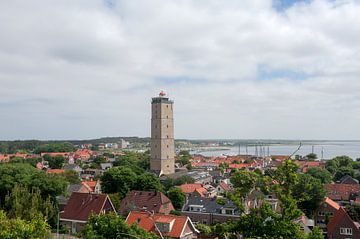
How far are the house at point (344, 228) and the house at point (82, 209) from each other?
1911 centimetres

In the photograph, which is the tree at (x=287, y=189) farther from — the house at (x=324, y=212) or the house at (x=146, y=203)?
the house at (x=324, y=212)

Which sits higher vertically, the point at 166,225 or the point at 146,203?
the point at 166,225

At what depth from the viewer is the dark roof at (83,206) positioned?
31.4 m

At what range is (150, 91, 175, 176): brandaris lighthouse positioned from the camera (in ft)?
227

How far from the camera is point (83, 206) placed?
Answer: 32.2 meters

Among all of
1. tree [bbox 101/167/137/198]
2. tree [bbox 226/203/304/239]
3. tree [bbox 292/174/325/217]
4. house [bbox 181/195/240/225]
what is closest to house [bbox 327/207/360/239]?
tree [bbox 292/174/325/217]

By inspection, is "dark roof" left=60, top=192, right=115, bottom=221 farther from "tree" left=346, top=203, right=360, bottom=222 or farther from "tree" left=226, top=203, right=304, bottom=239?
"tree" left=346, top=203, right=360, bottom=222

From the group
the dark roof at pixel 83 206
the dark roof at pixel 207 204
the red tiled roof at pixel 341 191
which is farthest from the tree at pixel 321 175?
the dark roof at pixel 83 206

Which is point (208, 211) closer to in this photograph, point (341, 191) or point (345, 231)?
point (345, 231)

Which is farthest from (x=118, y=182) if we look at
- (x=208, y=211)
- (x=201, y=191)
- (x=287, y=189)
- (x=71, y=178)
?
(x=287, y=189)

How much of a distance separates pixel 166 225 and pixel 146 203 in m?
10.4

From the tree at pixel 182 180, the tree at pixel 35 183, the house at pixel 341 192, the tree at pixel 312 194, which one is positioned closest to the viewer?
the tree at pixel 35 183

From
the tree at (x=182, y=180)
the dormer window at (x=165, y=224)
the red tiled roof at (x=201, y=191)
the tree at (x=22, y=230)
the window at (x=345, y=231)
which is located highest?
the tree at (x=22, y=230)

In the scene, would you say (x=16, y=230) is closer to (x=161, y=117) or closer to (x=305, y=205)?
(x=305, y=205)
